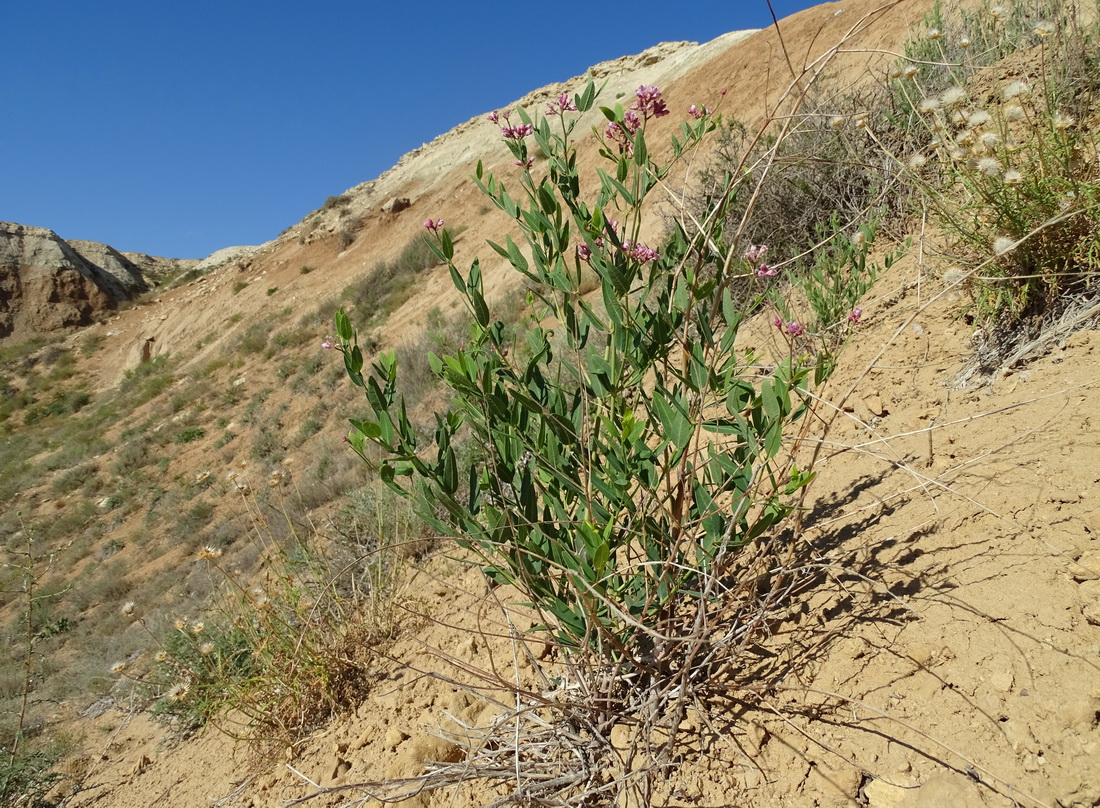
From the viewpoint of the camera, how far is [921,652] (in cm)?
139

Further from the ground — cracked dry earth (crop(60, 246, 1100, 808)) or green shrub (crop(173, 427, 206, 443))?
green shrub (crop(173, 427, 206, 443))

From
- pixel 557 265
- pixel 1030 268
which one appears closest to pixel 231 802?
pixel 557 265

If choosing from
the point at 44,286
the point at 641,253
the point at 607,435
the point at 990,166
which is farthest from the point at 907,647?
the point at 44,286

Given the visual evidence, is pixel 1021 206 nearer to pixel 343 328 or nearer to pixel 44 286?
pixel 343 328

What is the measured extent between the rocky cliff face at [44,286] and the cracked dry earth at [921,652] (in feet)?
100

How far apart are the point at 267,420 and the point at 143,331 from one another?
50.0 ft

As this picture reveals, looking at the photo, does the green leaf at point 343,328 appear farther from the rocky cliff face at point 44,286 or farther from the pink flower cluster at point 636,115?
the rocky cliff face at point 44,286

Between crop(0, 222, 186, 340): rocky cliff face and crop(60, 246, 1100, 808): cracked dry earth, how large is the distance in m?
30.5

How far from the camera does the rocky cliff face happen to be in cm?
2577

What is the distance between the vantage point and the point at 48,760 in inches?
139

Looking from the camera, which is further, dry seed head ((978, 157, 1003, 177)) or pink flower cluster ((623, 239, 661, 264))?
dry seed head ((978, 157, 1003, 177))

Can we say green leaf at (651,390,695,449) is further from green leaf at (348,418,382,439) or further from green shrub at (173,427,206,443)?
green shrub at (173,427,206,443)

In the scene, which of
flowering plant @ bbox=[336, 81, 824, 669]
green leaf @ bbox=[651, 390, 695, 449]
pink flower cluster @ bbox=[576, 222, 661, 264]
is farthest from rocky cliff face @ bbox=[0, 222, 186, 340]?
green leaf @ bbox=[651, 390, 695, 449]

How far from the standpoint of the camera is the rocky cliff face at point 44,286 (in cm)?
2577
